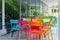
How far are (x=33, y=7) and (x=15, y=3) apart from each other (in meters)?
2.46

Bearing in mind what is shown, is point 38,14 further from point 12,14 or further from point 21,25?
point 21,25

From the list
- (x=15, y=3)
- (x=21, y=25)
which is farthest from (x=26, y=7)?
(x=21, y=25)

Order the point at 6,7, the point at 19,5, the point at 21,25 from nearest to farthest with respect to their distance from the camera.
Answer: the point at 21,25, the point at 6,7, the point at 19,5

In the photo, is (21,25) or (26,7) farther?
(26,7)

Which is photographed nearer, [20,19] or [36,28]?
[36,28]

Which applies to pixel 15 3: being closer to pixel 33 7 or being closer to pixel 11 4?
pixel 11 4

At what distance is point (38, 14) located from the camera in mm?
10453

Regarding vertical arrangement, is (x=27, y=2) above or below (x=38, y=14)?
above

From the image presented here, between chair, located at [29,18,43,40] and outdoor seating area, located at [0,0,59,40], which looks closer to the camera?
chair, located at [29,18,43,40]

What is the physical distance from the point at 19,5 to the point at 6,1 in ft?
4.37

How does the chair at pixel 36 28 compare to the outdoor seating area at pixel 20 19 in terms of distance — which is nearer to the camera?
the chair at pixel 36 28

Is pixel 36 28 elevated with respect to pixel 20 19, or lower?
lower

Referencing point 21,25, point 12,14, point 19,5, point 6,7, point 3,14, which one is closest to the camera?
point 21,25

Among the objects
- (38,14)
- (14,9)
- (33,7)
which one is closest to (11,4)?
(14,9)
